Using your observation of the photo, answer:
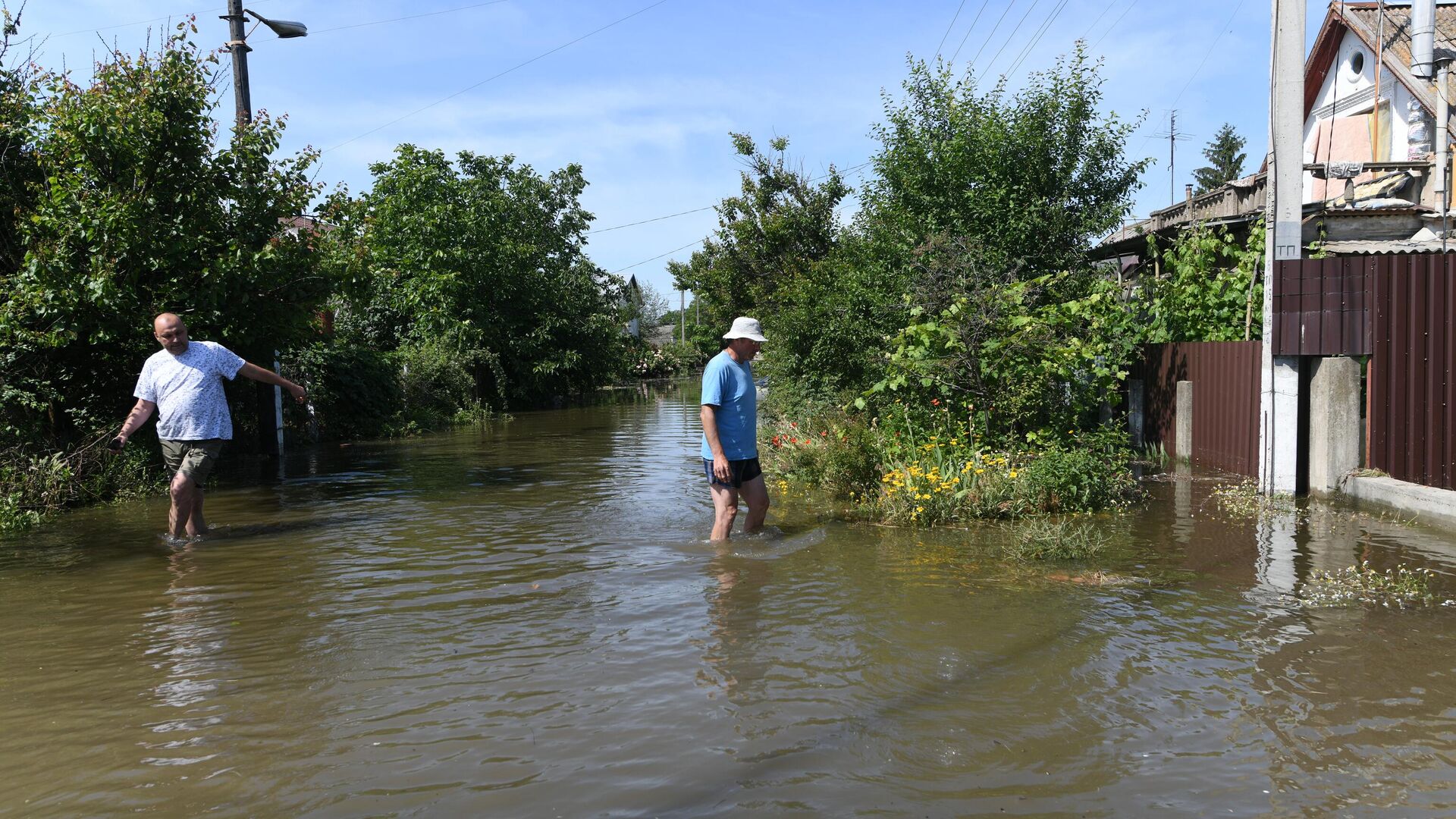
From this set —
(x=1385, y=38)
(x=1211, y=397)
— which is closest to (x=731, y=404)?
(x=1211, y=397)

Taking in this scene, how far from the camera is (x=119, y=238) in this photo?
1031cm

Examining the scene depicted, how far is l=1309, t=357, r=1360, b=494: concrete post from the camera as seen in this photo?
31.3ft

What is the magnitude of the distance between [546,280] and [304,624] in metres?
28.4

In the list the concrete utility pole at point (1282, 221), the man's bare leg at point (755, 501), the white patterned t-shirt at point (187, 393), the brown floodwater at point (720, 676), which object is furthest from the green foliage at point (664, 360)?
the brown floodwater at point (720, 676)

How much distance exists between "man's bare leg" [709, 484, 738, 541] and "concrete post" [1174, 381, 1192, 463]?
746 cm

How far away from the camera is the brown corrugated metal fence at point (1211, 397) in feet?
36.3

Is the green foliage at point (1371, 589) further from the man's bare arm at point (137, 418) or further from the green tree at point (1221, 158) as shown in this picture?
the green tree at point (1221, 158)

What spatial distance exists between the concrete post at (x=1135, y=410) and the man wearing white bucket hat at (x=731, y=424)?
8281 mm

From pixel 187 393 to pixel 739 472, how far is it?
4765mm

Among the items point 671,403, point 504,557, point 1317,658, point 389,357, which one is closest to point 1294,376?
point 1317,658

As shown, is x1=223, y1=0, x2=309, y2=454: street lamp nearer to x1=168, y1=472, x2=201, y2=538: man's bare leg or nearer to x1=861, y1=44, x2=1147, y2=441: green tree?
x1=168, y1=472, x2=201, y2=538: man's bare leg

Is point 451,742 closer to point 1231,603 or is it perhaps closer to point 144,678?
point 144,678

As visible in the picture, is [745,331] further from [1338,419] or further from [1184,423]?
[1184,423]

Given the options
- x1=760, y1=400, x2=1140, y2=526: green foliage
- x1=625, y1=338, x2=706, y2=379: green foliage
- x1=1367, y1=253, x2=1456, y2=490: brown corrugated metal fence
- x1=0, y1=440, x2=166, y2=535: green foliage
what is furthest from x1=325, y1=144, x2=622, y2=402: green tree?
x1=1367, y1=253, x2=1456, y2=490: brown corrugated metal fence
